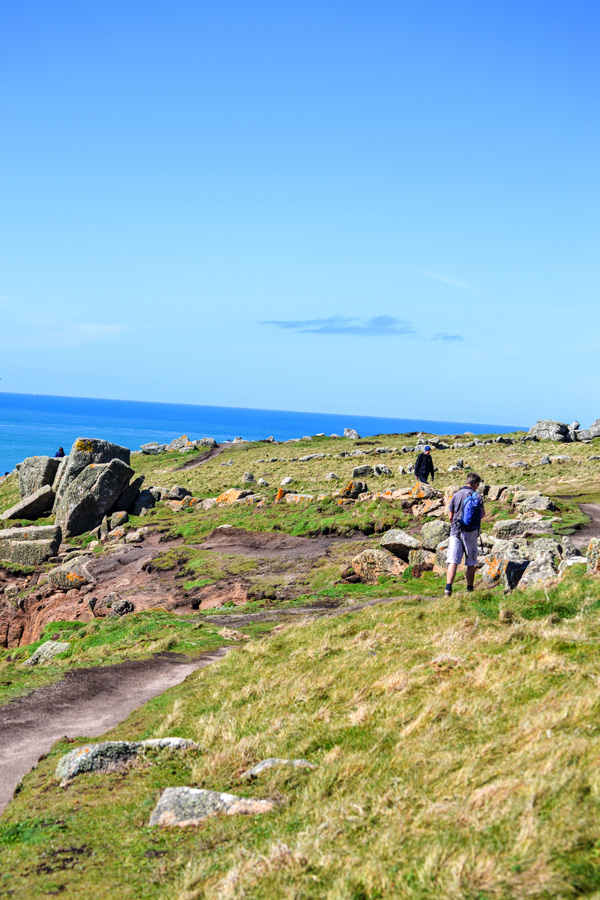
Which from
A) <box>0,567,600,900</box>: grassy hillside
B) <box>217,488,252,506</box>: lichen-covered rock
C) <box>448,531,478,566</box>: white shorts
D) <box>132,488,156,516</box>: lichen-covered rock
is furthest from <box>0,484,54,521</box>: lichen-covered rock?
<box>0,567,600,900</box>: grassy hillside

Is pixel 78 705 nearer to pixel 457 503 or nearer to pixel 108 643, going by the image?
pixel 108 643

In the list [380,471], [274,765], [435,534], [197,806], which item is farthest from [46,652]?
[380,471]

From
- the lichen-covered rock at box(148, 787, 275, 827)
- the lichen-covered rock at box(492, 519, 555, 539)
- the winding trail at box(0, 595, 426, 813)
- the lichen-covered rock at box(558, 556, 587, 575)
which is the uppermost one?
the lichen-covered rock at box(558, 556, 587, 575)

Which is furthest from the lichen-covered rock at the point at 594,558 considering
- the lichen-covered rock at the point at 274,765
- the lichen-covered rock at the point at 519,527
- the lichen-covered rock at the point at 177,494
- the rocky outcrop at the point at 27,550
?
→ the lichen-covered rock at the point at 177,494

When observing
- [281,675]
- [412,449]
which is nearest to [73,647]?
[281,675]

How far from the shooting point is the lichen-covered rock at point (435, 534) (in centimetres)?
2645

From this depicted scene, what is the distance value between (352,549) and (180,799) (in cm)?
2260

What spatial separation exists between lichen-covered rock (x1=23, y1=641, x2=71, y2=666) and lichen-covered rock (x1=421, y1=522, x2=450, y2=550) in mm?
13851

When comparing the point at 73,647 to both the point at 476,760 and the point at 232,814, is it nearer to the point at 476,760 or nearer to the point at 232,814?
the point at 232,814

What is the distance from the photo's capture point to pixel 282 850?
6590mm

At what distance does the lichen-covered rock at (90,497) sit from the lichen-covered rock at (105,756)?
1464 inches

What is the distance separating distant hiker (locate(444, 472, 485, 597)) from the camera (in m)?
17.0

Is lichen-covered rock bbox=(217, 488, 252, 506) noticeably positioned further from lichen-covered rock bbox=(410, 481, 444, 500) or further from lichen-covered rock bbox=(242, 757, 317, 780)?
lichen-covered rock bbox=(242, 757, 317, 780)

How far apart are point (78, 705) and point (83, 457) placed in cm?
3707
